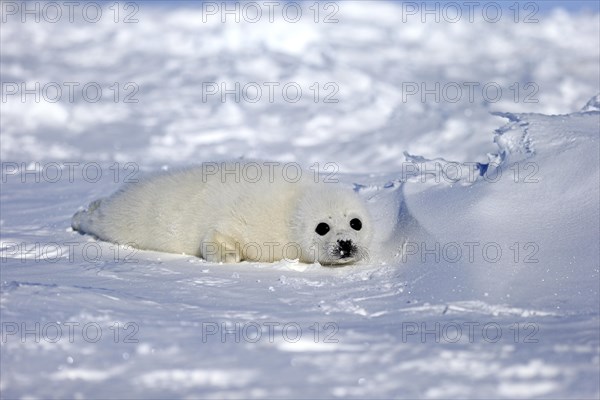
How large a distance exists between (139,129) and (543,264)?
591 cm

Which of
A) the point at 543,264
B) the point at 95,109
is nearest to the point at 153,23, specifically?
the point at 95,109

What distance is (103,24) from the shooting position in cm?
1266

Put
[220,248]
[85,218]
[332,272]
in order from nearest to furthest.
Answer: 1. [332,272]
2. [220,248]
3. [85,218]

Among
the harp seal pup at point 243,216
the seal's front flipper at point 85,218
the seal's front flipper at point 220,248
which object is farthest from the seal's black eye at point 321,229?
the seal's front flipper at point 85,218

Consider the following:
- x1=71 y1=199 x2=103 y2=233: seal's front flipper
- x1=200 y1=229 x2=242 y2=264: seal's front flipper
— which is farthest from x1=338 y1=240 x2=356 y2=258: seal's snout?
x1=71 y1=199 x2=103 y2=233: seal's front flipper

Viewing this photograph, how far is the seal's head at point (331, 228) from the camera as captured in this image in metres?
3.91

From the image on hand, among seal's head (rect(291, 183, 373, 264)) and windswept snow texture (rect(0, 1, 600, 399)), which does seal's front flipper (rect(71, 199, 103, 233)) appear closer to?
windswept snow texture (rect(0, 1, 600, 399))

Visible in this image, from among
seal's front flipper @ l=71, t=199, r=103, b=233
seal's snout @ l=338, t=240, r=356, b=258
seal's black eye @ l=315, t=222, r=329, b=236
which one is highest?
seal's black eye @ l=315, t=222, r=329, b=236

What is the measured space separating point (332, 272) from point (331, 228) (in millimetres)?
244

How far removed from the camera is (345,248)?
3889 millimetres

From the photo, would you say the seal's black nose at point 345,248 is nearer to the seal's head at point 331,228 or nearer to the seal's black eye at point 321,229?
the seal's head at point 331,228

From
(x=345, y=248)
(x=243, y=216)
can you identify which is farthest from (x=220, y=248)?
(x=345, y=248)

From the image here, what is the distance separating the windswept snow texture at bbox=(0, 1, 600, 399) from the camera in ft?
7.64

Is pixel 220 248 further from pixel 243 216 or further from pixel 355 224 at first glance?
pixel 355 224
